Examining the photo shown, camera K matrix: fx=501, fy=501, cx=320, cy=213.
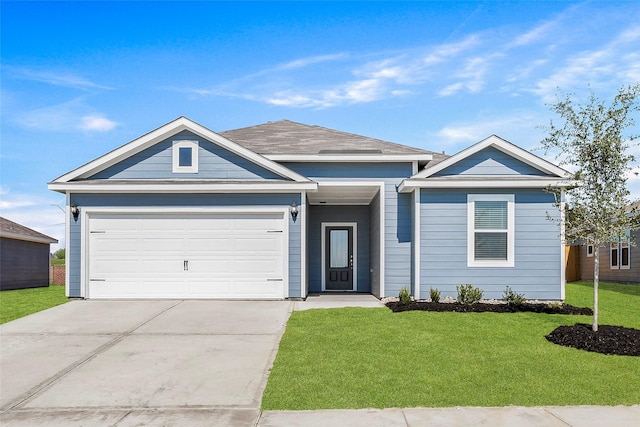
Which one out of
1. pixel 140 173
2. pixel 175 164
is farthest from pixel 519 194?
pixel 140 173

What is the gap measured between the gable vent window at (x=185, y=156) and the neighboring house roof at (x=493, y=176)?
18.1ft

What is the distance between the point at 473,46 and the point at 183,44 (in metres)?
8.32

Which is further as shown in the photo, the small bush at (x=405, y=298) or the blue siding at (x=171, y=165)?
the blue siding at (x=171, y=165)

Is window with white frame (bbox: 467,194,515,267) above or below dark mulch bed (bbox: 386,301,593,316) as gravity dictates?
above

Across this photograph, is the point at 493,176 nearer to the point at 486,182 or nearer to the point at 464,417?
the point at 486,182

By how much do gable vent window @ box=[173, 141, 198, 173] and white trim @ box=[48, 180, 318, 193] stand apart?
535 millimetres

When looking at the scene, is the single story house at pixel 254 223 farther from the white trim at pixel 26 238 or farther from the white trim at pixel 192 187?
the white trim at pixel 26 238

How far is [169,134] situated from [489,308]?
9082 mm

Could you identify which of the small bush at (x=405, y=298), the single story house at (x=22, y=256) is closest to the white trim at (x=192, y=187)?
the small bush at (x=405, y=298)

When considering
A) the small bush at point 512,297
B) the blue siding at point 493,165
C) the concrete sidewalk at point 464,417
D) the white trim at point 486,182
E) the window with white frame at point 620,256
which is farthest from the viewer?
the window with white frame at point 620,256

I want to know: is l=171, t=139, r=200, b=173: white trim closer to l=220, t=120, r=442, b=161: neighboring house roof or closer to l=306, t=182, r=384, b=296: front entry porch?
l=220, t=120, r=442, b=161: neighboring house roof

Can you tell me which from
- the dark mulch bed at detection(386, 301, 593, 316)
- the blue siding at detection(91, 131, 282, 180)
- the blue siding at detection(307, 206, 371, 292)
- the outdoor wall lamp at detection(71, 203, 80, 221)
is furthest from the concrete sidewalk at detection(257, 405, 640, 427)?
the blue siding at detection(307, 206, 371, 292)

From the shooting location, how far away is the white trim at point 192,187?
1270cm

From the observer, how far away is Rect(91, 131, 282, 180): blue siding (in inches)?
520
